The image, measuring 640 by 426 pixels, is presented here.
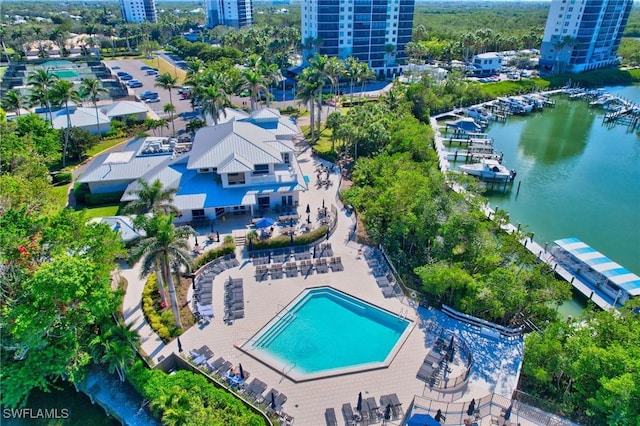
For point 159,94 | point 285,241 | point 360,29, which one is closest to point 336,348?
point 285,241

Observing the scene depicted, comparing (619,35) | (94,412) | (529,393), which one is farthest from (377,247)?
(619,35)

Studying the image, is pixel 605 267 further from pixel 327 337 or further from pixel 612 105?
pixel 612 105

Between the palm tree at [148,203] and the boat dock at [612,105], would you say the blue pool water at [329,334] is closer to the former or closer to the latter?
the palm tree at [148,203]

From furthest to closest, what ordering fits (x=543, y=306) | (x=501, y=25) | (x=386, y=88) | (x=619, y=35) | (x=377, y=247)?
(x=501, y=25) < (x=619, y=35) < (x=386, y=88) < (x=377, y=247) < (x=543, y=306)

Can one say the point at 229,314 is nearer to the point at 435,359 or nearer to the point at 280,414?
the point at 280,414

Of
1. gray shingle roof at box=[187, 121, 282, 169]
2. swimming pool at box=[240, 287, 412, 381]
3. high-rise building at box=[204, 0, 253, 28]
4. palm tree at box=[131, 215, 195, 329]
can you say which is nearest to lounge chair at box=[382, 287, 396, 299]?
swimming pool at box=[240, 287, 412, 381]

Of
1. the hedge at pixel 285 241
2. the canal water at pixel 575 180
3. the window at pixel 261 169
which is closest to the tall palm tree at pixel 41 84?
the window at pixel 261 169
